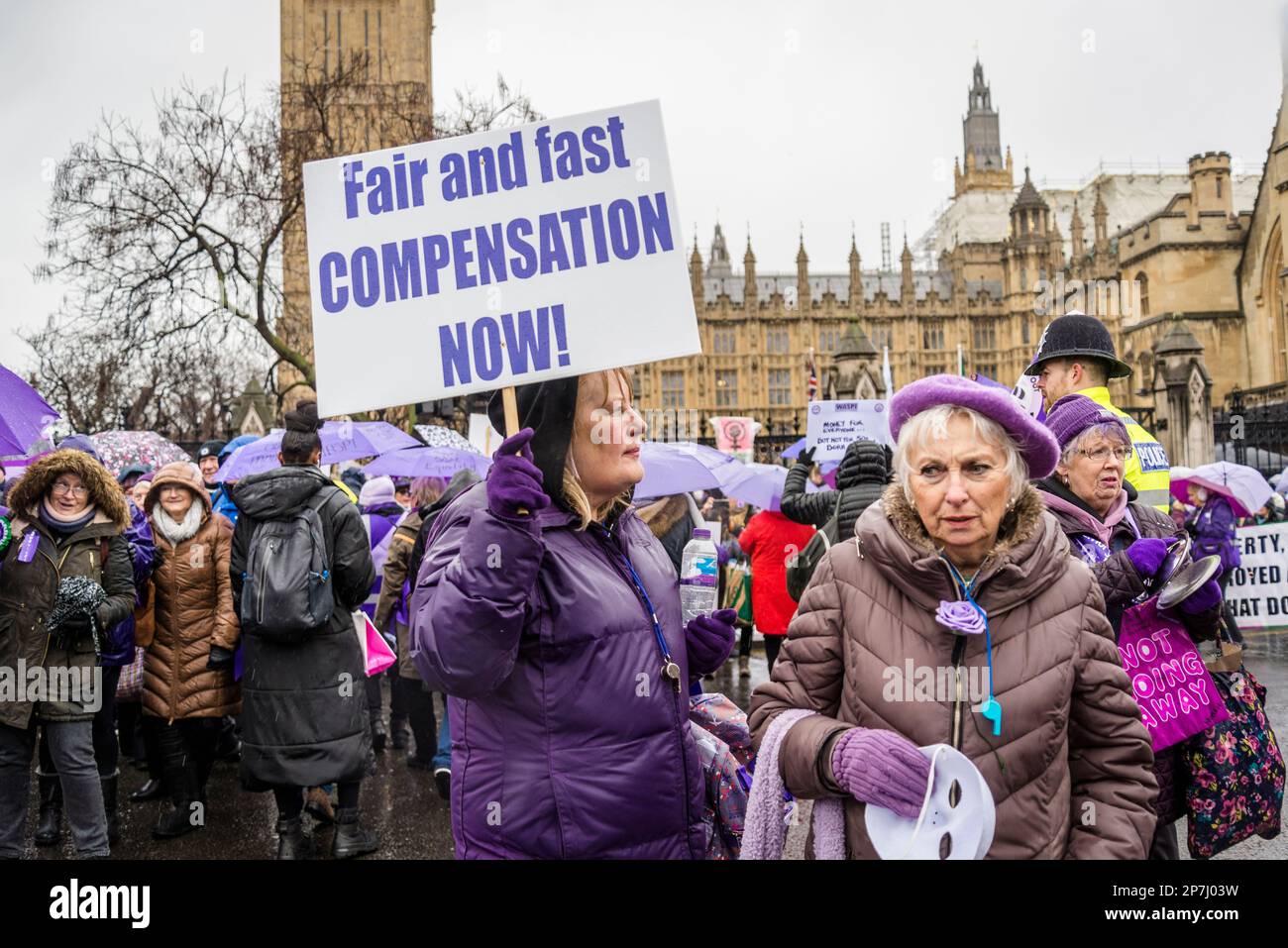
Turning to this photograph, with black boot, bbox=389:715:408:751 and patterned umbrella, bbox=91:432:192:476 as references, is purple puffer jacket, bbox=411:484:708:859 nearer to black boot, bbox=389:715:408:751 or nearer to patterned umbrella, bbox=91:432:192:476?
black boot, bbox=389:715:408:751

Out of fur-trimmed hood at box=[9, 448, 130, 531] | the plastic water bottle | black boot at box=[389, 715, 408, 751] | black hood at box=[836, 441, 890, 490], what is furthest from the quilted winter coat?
the plastic water bottle

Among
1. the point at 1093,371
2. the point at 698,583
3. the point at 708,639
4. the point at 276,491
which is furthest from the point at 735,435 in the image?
the point at 708,639

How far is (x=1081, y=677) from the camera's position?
6.95 ft

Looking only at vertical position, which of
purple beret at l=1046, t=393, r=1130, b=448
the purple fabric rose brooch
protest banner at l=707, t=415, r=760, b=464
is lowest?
the purple fabric rose brooch

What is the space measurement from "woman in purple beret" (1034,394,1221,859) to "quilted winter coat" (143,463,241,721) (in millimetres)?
3991

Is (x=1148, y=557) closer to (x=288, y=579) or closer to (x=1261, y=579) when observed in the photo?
(x=288, y=579)

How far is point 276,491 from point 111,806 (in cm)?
226

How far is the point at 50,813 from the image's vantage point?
5.61 m

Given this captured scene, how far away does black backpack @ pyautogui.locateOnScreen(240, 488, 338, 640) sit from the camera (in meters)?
4.61

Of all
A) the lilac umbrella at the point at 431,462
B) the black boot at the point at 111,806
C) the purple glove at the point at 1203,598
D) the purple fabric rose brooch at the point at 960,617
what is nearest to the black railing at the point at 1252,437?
the lilac umbrella at the point at 431,462

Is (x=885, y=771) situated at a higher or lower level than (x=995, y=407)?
lower

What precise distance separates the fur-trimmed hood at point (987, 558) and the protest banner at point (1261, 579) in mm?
4334

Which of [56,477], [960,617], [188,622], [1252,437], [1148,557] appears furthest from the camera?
[1252,437]

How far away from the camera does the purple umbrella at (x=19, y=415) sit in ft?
13.4
